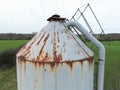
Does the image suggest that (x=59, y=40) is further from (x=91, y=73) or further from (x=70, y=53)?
(x=91, y=73)

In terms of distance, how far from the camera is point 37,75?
3.81 meters

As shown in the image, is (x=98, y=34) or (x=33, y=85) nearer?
(x=33, y=85)

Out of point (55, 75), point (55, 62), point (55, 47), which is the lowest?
point (55, 75)

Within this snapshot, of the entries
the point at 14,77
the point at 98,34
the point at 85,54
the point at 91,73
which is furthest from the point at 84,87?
the point at 14,77

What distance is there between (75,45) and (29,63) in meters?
0.97

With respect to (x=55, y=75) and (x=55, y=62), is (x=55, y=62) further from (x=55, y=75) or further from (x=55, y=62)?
(x=55, y=75)

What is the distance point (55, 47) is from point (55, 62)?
334mm

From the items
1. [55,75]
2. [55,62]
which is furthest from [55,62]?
[55,75]

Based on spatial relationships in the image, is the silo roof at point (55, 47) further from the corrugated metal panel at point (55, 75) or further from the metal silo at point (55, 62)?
the corrugated metal panel at point (55, 75)

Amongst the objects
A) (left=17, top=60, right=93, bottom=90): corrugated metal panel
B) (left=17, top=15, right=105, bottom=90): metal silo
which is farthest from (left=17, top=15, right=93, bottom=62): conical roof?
(left=17, top=60, right=93, bottom=90): corrugated metal panel

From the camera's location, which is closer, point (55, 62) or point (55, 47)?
point (55, 62)

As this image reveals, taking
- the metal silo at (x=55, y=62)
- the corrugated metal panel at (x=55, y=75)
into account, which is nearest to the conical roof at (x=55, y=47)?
the metal silo at (x=55, y=62)

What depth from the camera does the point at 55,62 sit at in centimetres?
378

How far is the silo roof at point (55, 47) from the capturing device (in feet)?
12.8
